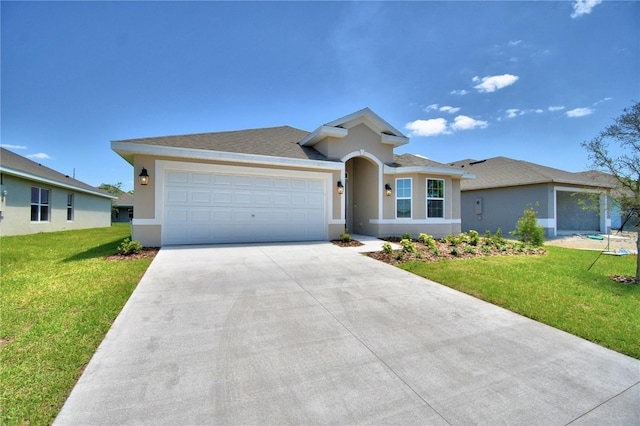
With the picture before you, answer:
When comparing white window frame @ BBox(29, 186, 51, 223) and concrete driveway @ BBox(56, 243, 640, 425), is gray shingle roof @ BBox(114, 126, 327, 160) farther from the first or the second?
white window frame @ BBox(29, 186, 51, 223)

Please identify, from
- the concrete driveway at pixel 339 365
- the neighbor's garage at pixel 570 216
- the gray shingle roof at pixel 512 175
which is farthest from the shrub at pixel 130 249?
the neighbor's garage at pixel 570 216

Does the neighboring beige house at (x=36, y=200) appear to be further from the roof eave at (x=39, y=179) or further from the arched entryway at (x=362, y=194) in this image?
the arched entryway at (x=362, y=194)

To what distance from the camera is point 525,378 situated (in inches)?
96.3

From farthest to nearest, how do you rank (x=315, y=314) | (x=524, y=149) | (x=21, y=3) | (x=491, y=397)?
(x=524, y=149)
(x=21, y=3)
(x=315, y=314)
(x=491, y=397)

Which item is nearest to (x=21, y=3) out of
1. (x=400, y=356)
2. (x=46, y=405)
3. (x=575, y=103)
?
(x=46, y=405)

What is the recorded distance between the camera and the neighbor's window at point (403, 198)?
39.7 ft

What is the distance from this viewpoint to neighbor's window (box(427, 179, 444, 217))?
12.3 meters

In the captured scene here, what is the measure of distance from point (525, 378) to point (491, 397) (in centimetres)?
55

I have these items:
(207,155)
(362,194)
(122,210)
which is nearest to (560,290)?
(362,194)

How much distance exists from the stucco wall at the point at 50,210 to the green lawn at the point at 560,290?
17.8 meters

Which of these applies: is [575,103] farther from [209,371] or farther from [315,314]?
[209,371]

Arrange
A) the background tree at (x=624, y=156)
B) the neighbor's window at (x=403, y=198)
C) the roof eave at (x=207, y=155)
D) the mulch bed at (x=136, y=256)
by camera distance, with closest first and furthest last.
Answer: the background tree at (x=624, y=156), the mulch bed at (x=136, y=256), the roof eave at (x=207, y=155), the neighbor's window at (x=403, y=198)

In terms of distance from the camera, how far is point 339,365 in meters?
2.58

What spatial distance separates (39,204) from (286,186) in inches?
597
